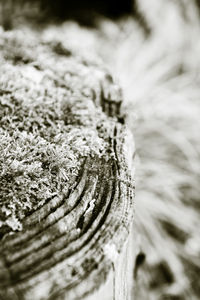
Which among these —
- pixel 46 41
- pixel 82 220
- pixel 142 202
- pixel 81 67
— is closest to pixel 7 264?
pixel 82 220

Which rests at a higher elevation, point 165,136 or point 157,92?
point 157,92

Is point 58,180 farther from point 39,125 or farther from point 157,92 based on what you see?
point 157,92

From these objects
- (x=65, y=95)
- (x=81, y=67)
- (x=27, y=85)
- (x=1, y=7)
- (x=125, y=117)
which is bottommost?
(x=125, y=117)

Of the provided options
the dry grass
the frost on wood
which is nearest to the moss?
the frost on wood

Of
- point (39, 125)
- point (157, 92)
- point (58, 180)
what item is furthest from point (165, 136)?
point (58, 180)

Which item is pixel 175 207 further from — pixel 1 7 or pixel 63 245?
pixel 1 7

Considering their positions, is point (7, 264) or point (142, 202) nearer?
point (7, 264)

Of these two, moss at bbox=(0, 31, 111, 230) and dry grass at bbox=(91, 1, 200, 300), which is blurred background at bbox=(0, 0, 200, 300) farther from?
moss at bbox=(0, 31, 111, 230)
